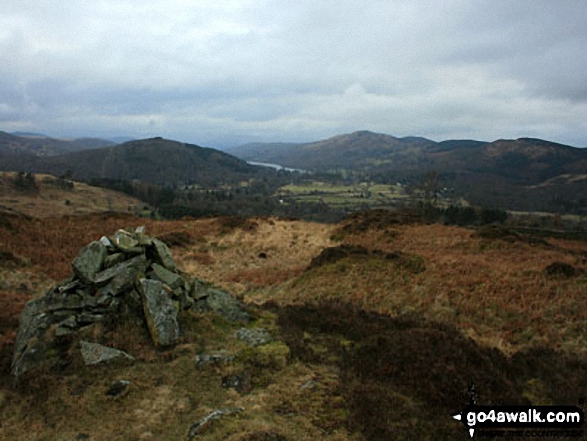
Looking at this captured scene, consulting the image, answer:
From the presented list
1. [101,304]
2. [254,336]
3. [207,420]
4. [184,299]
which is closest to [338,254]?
[254,336]

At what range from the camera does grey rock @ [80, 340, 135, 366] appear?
426 inches

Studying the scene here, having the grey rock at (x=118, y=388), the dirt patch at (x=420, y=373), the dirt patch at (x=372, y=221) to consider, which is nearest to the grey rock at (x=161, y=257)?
the dirt patch at (x=420, y=373)

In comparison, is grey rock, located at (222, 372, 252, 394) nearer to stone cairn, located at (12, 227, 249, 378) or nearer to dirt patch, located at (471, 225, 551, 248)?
stone cairn, located at (12, 227, 249, 378)

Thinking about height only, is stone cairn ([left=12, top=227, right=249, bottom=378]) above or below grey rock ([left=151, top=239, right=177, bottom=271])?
below

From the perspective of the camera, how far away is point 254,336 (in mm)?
13258

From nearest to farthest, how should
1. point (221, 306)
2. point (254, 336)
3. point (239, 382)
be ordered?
1. point (239, 382)
2. point (254, 336)
3. point (221, 306)

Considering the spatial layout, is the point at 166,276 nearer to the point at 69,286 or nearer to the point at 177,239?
the point at 69,286

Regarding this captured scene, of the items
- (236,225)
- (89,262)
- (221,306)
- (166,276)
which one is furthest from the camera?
(236,225)

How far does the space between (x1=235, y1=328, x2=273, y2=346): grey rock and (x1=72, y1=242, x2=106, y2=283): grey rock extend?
19.2ft

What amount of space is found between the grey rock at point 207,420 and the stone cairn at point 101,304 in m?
4.21

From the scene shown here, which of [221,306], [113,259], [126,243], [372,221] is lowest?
[221,306]

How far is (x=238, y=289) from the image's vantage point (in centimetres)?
2347

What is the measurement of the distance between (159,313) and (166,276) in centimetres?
221

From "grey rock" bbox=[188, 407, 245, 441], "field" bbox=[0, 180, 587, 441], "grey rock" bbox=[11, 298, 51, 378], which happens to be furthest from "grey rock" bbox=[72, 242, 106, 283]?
"grey rock" bbox=[188, 407, 245, 441]
